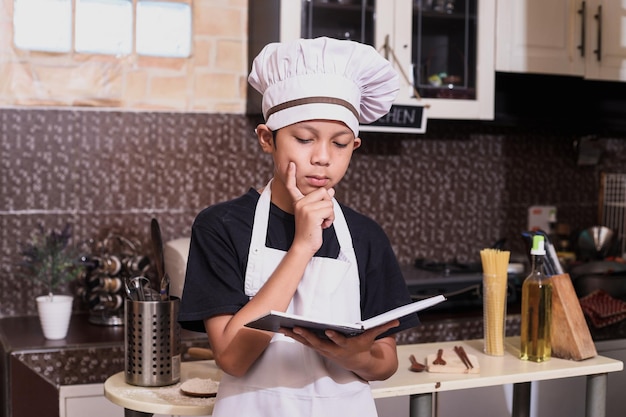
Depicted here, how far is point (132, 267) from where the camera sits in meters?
2.66

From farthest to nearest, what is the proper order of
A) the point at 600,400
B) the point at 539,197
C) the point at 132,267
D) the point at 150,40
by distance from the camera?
the point at 539,197 < the point at 150,40 < the point at 132,267 < the point at 600,400

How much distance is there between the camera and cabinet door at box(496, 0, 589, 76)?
301cm

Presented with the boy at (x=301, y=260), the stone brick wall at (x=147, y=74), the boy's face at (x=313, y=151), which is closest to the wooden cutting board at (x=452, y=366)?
the boy at (x=301, y=260)

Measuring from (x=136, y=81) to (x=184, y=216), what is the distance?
1.57 ft

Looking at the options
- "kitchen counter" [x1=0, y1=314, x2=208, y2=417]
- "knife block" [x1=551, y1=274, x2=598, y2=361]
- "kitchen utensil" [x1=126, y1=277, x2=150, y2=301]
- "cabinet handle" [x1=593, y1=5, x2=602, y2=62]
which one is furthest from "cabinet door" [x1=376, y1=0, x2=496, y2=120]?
"kitchen utensil" [x1=126, y1=277, x2=150, y2=301]

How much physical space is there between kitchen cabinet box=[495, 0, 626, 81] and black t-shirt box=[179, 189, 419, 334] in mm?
1627

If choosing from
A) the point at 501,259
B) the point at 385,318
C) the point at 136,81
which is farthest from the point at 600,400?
the point at 136,81

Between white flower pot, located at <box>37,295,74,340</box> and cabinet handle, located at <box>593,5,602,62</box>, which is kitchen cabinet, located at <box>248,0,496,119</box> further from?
white flower pot, located at <box>37,295,74,340</box>

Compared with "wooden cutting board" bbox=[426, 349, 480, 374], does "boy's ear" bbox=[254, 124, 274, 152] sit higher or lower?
higher

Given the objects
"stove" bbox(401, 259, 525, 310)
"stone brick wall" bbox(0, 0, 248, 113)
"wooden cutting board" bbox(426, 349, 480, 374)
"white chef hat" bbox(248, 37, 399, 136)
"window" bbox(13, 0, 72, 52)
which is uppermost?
"window" bbox(13, 0, 72, 52)

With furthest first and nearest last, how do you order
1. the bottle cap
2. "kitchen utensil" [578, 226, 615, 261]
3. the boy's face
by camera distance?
"kitchen utensil" [578, 226, 615, 261] < the bottle cap < the boy's face

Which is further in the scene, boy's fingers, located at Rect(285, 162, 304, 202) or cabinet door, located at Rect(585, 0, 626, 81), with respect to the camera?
cabinet door, located at Rect(585, 0, 626, 81)

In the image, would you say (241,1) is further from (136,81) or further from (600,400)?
(600,400)

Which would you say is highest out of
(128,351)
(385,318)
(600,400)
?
(385,318)
